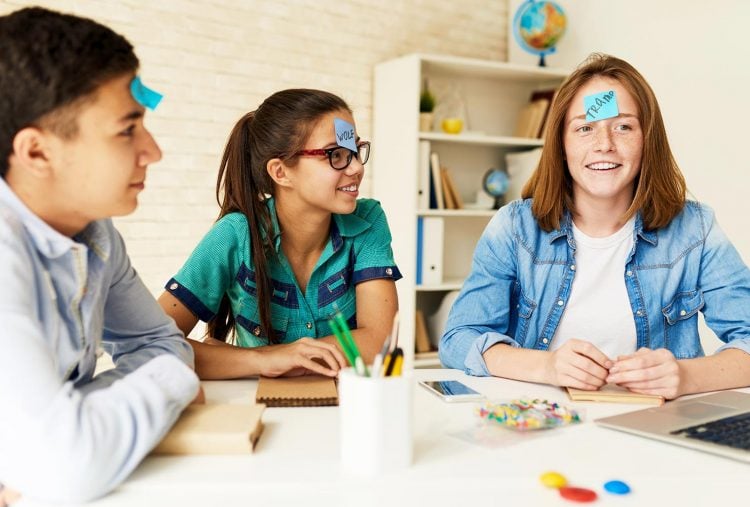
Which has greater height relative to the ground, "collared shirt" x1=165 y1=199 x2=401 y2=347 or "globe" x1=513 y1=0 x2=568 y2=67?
"globe" x1=513 y1=0 x2=568 y2=67

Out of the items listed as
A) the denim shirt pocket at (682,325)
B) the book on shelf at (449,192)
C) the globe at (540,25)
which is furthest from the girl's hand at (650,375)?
the globe at (540,25)

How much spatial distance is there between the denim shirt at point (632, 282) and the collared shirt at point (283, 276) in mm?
267

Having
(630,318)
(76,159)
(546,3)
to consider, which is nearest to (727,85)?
(546,3)

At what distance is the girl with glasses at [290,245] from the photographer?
165cm

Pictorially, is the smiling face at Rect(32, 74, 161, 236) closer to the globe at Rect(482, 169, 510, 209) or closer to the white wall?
the white wall

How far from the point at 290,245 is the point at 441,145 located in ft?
7.86

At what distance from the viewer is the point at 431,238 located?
12.3ft

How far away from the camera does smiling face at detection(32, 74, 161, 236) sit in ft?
3.15

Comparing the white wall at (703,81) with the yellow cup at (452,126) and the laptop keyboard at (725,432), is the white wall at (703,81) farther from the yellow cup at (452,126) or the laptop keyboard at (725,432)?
the laptop keyboard at (725,432)

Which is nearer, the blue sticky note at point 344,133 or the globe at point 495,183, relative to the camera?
the blue sticky note at point 344,133

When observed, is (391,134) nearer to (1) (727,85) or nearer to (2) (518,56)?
(2) (518,56)

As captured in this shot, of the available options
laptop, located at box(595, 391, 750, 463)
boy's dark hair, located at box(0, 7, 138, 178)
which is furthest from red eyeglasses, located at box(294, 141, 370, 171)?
laptop, located at box(595, 391, 750, 463)

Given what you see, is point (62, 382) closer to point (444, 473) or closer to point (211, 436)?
point (211, 436)

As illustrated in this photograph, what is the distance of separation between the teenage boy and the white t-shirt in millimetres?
943
